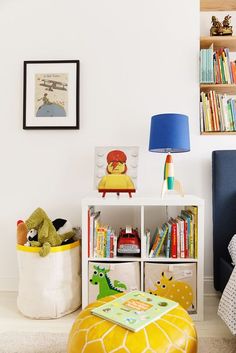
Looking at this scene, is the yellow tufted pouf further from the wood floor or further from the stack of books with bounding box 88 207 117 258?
the stack of books with bounding box 88 207 117 258

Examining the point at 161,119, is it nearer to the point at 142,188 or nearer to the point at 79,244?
the point at 142,188

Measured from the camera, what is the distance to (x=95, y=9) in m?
2.29

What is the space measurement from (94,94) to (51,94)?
1.04 feet

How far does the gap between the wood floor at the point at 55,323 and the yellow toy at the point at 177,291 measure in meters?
0.14

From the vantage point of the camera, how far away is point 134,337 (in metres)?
1.11

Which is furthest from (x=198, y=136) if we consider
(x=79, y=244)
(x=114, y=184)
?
(x=79, y=244)

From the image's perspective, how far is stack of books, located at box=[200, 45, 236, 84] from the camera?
2191 millimetres

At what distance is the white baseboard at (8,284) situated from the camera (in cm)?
228

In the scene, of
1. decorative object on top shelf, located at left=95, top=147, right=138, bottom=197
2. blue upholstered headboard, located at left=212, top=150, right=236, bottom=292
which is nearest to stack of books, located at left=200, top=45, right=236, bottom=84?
blue upholstered headboard, located at left=212, top=150, right=236, bottom=292

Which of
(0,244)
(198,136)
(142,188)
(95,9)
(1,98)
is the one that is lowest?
(0,244)

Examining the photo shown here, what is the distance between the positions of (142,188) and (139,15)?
1282mm

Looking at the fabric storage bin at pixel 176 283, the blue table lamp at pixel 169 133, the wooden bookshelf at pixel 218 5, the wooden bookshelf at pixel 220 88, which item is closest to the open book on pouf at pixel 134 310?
the fabric storage bin at pixel 176 283

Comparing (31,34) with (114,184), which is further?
(31,34)

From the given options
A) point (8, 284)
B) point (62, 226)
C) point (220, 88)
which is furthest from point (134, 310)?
point (220, 88)
